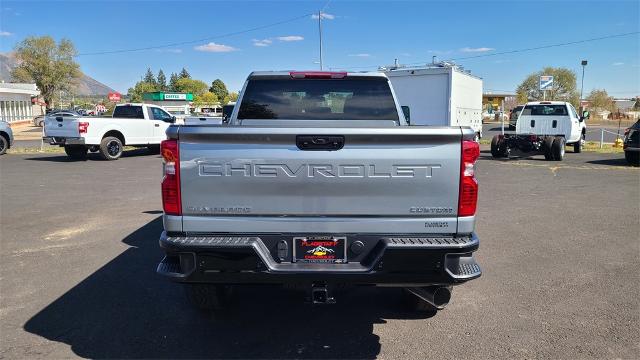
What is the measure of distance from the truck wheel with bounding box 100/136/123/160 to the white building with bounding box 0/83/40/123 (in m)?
39.6

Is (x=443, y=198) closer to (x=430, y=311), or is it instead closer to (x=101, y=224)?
(x=430, y=311)

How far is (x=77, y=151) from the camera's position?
17875 millimetres

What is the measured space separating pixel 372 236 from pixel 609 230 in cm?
564

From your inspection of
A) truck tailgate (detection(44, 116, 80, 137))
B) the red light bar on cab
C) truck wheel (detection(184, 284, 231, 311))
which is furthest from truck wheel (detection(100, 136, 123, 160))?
truck wheel (detection(184, 284, 231, 311))

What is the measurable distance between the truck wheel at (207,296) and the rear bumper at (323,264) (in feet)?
2.54

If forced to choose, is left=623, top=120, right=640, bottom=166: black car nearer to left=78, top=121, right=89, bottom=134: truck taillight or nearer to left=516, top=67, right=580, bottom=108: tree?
left=78, top=121, right=89, bottom=134: truck taillight

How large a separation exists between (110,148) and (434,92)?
12.4 m

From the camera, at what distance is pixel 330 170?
3232 millimetres

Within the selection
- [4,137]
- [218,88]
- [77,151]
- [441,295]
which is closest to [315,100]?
[441,295]

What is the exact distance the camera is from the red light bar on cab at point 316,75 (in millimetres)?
4744

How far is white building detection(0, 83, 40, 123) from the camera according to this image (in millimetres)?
51325

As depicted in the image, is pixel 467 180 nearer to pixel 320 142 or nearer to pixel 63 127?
pixel 320 142

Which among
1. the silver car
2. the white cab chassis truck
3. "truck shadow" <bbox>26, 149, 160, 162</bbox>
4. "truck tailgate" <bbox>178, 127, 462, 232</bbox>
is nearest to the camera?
"truck tailgate" <bbox>178, 127, 462, 232</bbox>

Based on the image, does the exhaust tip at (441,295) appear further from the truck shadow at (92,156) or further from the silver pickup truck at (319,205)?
the truck shadow at (92,156)
